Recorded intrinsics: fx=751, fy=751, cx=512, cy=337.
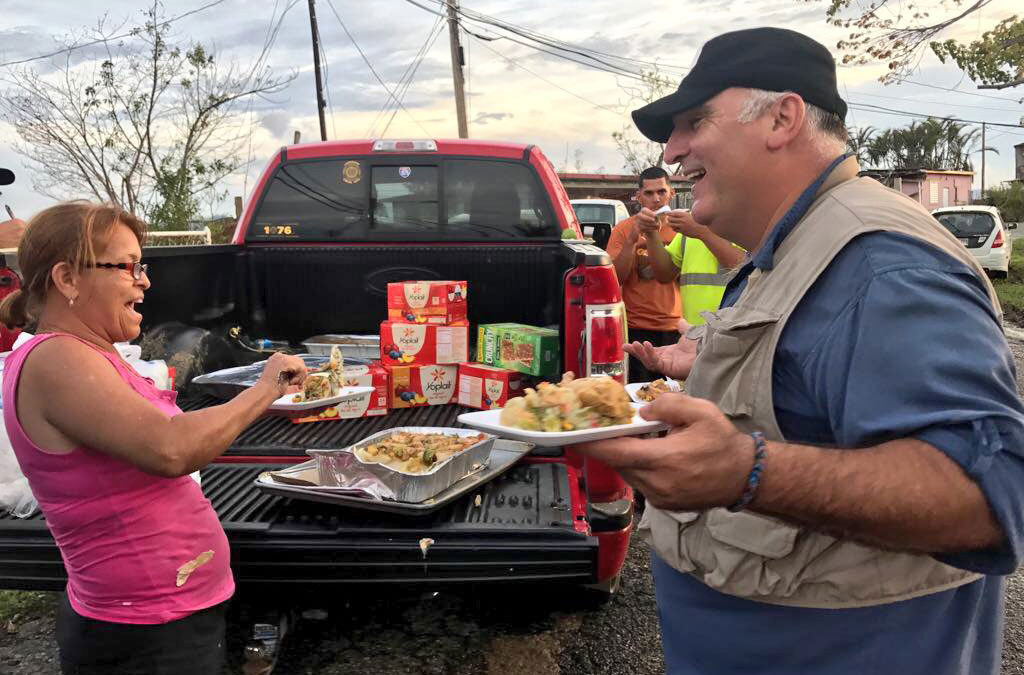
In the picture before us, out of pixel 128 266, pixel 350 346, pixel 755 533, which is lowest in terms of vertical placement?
pixel 350 346

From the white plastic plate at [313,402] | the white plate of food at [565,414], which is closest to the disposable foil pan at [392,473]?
the white plastic plate at [313,402]

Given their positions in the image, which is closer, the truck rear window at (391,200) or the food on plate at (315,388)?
the food on plate at (315,388)

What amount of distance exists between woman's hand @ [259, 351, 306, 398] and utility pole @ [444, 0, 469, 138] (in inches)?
675

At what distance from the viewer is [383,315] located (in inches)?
186

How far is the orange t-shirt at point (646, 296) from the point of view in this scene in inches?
224

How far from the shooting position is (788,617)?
139 centimetres

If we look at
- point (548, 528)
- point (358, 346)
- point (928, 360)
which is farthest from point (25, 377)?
point (358, 346)

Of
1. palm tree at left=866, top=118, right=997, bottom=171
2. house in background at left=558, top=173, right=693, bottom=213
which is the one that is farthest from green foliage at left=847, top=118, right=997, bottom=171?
house in background at left=558, top=173, right=693, bottom=213

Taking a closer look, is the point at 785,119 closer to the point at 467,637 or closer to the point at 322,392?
the point at 322,392

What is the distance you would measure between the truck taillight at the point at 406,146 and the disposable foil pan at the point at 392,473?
219 centimetres

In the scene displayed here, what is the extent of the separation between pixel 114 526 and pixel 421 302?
231cm

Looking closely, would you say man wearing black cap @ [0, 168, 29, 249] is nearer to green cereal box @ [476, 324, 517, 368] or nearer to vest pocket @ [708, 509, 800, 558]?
green cereal box @ [476, 324, 517, 368]

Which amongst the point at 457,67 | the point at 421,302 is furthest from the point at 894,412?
the point at 457,67

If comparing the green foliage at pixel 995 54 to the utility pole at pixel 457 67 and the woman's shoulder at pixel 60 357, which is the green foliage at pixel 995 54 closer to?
the utility pole at pixel 457 67
